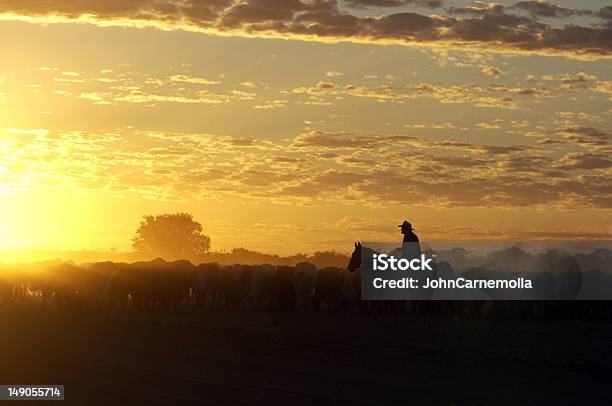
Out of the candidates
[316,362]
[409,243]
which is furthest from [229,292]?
[316,362]

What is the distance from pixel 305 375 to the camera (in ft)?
71.7

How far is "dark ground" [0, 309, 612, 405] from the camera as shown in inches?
757

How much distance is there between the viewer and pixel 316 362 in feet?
79.8

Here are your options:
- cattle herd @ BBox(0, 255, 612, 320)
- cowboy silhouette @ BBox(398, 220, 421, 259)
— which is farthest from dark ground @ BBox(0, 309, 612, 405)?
cattle herd @ BBox(0, 255, 612, 320)

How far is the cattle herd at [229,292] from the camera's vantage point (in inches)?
1839

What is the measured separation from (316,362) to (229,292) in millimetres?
31971

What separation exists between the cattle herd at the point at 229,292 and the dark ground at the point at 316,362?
31.3ft

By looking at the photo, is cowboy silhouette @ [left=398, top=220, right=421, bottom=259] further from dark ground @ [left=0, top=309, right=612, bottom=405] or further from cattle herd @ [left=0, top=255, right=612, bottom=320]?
cattle herd @ [left=0, top=255, right=612, bottom=320]

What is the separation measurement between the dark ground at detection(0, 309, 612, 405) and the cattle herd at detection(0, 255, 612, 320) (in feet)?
31.3

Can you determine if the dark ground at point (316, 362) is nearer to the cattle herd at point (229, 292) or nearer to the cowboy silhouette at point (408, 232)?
the cowboy silhouette at point (408, 232)

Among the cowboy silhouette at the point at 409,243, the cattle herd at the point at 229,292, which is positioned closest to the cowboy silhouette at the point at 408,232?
the cowboy silhouette at the point at 409,243

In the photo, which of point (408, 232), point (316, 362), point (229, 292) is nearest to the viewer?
point (316, 362)

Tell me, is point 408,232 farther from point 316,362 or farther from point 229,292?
point 229,292

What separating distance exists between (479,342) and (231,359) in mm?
7583
